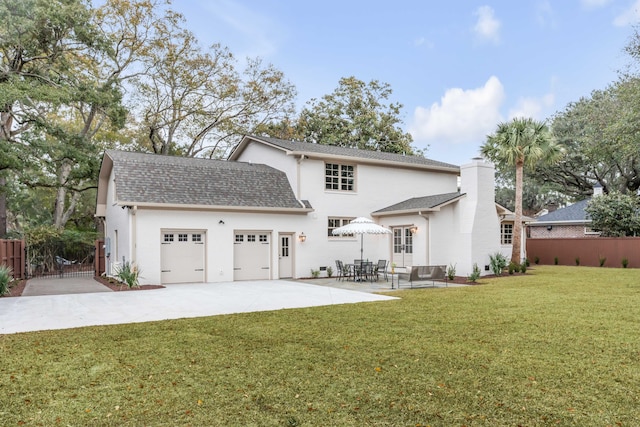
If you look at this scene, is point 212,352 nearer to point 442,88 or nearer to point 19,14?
point 19,14

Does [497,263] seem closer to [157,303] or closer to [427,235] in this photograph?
[427,235]

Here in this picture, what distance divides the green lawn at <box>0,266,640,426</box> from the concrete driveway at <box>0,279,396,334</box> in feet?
3.70

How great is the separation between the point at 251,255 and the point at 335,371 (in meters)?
13.4

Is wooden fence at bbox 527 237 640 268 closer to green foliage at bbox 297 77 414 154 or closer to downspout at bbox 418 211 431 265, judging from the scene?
downspout at bbox 418 211 431 265

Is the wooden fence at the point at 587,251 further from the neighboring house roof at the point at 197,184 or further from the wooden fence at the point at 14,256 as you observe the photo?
the wooden fence at the point at 14,256

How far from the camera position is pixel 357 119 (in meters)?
36.5

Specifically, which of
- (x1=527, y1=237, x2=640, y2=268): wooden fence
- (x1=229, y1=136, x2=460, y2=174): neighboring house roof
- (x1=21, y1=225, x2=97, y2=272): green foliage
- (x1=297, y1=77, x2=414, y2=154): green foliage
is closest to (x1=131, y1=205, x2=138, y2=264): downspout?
(x1=229, y1=136, x2=460, y2=174): neighboring house roof

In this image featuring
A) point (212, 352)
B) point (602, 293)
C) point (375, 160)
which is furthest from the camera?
point (375, 160)

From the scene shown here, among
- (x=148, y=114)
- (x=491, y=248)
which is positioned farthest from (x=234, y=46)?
(x=491, y=248)

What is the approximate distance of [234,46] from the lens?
3203 centimetres

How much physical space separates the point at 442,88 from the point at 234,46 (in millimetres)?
14770

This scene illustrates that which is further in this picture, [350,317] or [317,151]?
[317,151]

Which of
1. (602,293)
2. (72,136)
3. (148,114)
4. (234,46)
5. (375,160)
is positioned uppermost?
(234,46)

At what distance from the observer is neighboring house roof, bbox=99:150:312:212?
16797mm
